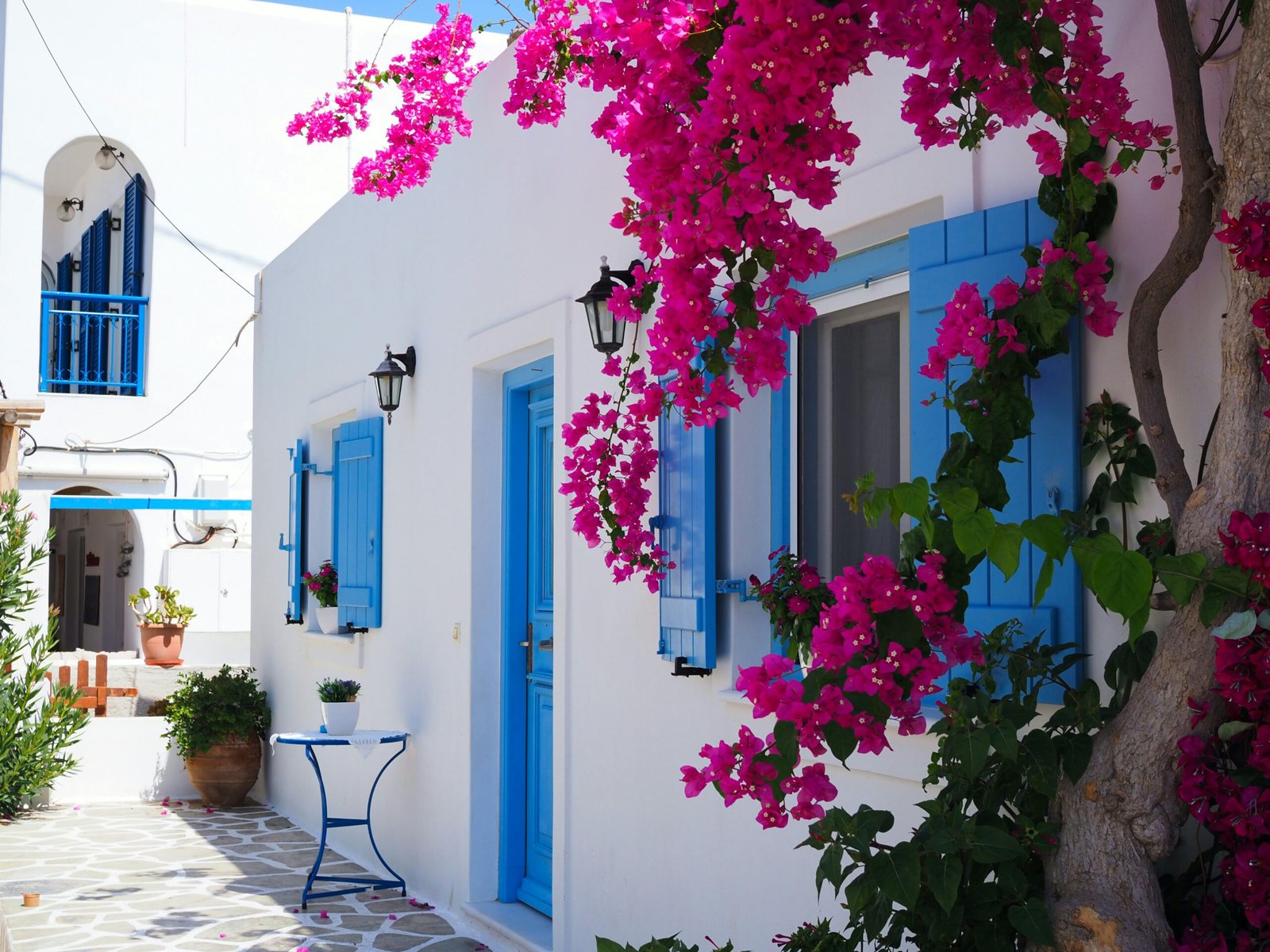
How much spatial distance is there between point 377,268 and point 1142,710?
574cm

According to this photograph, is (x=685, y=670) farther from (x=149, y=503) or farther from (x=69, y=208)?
(x=69, y=208)

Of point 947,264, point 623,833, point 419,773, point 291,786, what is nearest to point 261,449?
point 291,786

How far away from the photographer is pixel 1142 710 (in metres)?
2.27

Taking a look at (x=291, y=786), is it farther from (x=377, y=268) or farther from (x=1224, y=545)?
(x=1224, y=545)

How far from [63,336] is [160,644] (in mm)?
4519

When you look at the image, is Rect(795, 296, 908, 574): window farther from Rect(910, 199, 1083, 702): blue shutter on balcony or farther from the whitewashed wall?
Rect(910, 199, 1083, 702): blue shutter on balcony

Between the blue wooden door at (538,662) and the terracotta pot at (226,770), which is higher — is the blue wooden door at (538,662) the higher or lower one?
the higher one

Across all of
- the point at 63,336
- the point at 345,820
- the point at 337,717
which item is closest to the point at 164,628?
the point at 63,336

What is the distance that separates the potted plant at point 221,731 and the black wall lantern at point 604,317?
559cm

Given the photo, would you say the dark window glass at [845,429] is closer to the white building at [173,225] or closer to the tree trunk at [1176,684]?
the tree trunk at [1176,684]

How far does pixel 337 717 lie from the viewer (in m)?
6.55

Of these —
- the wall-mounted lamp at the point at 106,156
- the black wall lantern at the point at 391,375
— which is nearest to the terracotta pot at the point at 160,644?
the wall-mounted lamp at the point at 106,156

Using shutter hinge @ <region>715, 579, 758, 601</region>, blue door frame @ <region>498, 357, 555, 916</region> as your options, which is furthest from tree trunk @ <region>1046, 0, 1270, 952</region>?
blue door frame @ <region>498, 357, 555, 916</region>

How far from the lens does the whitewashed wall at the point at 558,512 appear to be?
314cm
